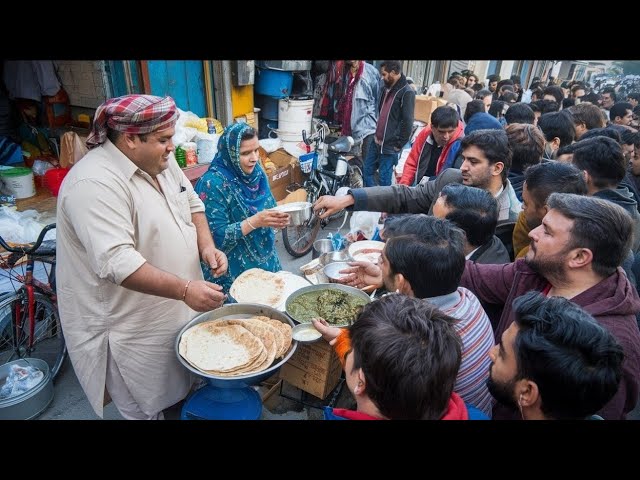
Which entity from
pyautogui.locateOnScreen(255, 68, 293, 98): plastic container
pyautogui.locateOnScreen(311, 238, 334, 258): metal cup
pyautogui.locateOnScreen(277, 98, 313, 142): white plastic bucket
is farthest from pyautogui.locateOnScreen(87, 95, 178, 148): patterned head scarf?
pyautogui.locateOnScreen(255, 68, 293, 98): plastic container

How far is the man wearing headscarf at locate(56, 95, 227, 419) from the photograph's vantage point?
1684mm

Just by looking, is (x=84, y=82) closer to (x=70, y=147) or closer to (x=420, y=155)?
(x=70, y=147)

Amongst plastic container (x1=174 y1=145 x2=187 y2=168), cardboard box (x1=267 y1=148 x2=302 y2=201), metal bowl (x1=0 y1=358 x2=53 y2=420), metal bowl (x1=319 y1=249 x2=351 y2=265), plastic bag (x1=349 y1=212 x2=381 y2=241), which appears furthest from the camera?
cardboard box (x1=267 y1=148 x2=302 y2=201)

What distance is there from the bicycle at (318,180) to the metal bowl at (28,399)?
2.96 metres

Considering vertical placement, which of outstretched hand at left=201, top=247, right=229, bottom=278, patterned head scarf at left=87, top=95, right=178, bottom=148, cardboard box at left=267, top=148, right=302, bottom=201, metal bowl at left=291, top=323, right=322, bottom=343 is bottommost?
cardboard box at left=267, top=148, right=302, bottom=201

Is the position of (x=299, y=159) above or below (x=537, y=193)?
below

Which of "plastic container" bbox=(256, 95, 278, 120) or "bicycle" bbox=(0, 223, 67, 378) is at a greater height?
"plastic container" bbox=(256, 95, 278, 120)

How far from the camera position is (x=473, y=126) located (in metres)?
4.99

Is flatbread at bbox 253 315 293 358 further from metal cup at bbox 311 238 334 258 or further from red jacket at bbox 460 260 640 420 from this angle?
metal cup at bbox 311 238 334 258

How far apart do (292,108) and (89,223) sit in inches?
233

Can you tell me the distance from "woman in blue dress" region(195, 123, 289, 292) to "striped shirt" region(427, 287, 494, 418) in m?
1.32

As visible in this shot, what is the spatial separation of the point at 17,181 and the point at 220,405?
4.44m

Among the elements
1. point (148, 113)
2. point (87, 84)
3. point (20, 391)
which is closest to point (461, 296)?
point (148, 113)

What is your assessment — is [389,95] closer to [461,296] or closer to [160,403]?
[461,296]
